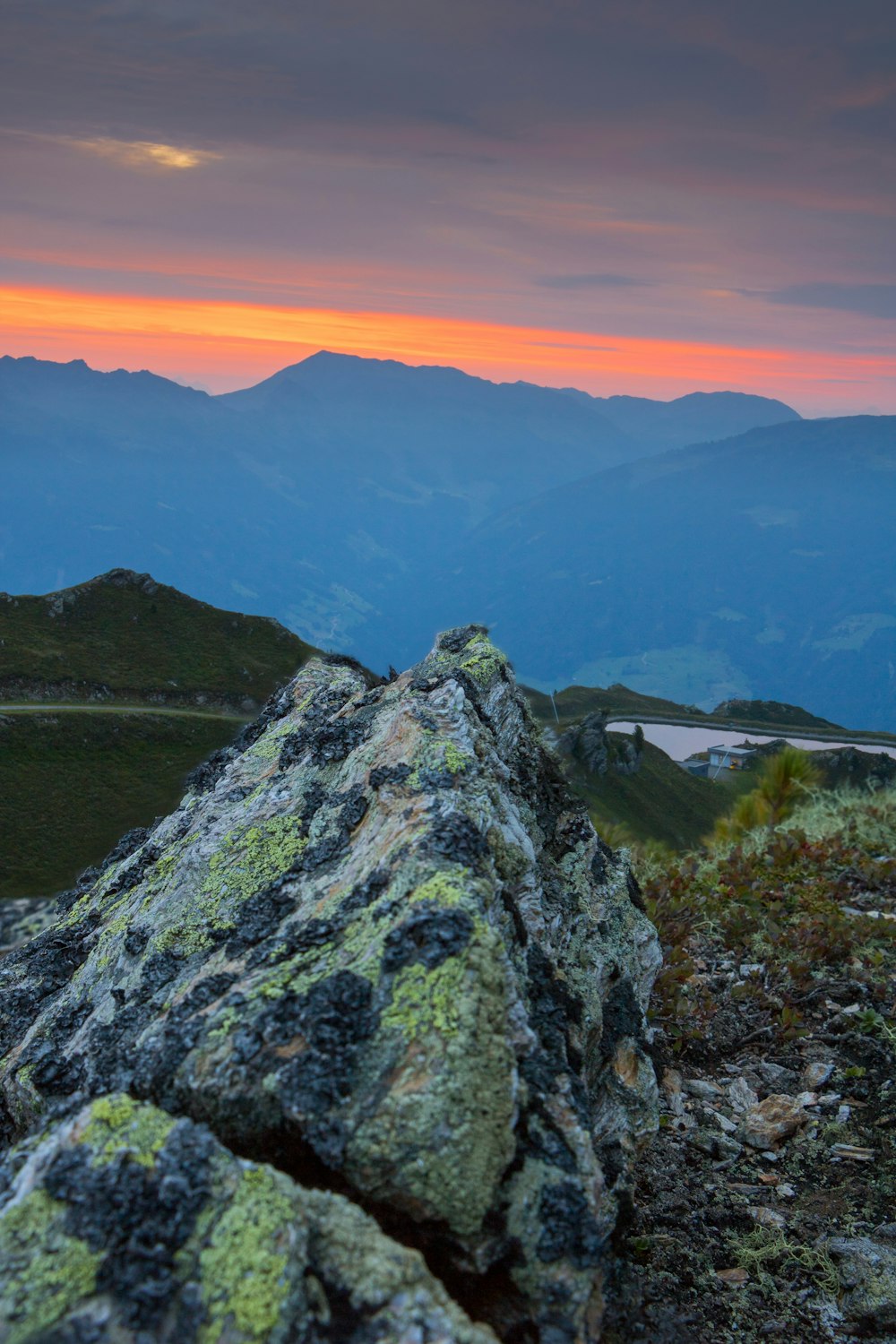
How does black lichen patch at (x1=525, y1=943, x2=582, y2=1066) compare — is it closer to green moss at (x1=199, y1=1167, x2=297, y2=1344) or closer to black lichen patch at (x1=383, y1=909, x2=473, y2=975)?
black lichen patch at (x1=383, y1=909, x2=473, y2=975)

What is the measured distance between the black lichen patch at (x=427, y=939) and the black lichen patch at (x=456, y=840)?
0.58m

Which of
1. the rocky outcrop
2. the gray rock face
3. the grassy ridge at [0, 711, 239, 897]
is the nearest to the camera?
the gray rock face

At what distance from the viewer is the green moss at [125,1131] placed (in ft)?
13.2

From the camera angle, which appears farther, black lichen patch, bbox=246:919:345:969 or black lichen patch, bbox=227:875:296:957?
black lichen patch, bbox=227:875:296:957

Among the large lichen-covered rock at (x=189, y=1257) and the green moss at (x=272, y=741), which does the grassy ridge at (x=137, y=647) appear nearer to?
the green moss at (x=272, y=741)

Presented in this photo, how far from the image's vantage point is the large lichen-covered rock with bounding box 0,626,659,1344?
427 centimetres

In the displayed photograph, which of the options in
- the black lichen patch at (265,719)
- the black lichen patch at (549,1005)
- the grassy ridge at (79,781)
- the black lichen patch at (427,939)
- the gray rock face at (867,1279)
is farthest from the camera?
the grassy ridge at (79,781)

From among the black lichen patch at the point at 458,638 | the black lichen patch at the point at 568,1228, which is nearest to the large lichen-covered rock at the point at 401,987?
the black lichen patch at the point at 568,1228

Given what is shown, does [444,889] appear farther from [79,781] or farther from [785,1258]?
[79,781]

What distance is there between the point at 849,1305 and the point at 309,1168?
3975 mm

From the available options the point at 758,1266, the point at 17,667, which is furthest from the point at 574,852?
the point at 17,667

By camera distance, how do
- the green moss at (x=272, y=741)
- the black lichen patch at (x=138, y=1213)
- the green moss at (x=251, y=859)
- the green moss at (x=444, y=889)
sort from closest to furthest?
the black lichen patch at (x=138, y=1213) < the green moss at (x=444, y=889) < the green moss at (x=251, y=859) < the green moss at (x=272, y=741)

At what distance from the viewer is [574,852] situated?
27.8ft

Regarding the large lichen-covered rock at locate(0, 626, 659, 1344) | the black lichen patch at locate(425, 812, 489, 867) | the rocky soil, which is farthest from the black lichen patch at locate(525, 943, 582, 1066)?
the rocky soil
